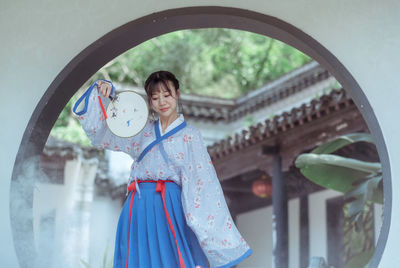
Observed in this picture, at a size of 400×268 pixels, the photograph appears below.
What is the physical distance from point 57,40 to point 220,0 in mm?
1030

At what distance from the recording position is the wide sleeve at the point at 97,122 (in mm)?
3711

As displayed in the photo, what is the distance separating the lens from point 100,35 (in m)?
4.19

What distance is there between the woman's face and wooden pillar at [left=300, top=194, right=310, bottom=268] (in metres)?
6.73

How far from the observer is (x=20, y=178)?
4.00 m

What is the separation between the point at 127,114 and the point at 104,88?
20 cm

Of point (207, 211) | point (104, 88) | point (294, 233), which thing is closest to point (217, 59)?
point (294, 233)

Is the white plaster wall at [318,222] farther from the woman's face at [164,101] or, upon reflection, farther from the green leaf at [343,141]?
the woman's face at [164,101]

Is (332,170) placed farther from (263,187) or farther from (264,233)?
(264,233)

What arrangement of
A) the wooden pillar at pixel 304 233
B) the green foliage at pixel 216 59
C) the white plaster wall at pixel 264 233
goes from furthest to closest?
the green foliage at pixel 216 59
the white plaster wall at pixel 264 233
the wooden pillar at pixel 304 233

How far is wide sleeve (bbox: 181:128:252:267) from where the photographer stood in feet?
12.0

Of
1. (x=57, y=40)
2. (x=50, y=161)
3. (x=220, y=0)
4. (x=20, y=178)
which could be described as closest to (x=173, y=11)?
(x=220, y=0)

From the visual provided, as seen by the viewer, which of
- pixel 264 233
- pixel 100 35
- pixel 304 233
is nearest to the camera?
pixel 100 35

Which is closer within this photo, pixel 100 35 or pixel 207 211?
pixel 207 211

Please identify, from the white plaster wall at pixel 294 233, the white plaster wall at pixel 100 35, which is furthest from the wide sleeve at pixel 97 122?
the white plaster wall at pixel 294 233
